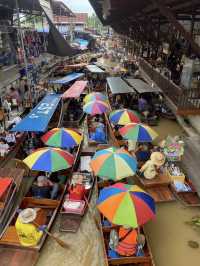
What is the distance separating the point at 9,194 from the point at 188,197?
5.25 metres

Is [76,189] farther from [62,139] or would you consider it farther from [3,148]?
[3,148]

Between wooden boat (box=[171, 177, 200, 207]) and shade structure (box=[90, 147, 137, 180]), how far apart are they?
5.92 feet

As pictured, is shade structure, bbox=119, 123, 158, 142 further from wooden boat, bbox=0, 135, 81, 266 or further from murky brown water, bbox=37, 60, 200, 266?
wooden boat, bbox=0, 135, 81, 266

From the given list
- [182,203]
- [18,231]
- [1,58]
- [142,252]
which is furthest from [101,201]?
[1,58]

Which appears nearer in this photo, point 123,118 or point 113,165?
point 113,165

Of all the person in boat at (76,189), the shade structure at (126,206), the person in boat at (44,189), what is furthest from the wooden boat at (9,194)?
the shade structure at (126,206)

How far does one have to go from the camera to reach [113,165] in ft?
25.2

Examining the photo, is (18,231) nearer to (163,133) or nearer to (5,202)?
(5,202)

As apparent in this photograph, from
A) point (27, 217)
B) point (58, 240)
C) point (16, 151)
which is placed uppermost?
point (27, 217)

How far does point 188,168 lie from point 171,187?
122cm

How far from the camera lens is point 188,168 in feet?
32.0

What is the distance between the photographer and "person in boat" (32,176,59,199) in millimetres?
8169

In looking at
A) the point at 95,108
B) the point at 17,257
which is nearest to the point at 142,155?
the point at 95,108

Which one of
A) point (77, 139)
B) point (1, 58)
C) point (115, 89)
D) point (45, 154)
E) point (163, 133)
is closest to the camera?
point (45, 154)
